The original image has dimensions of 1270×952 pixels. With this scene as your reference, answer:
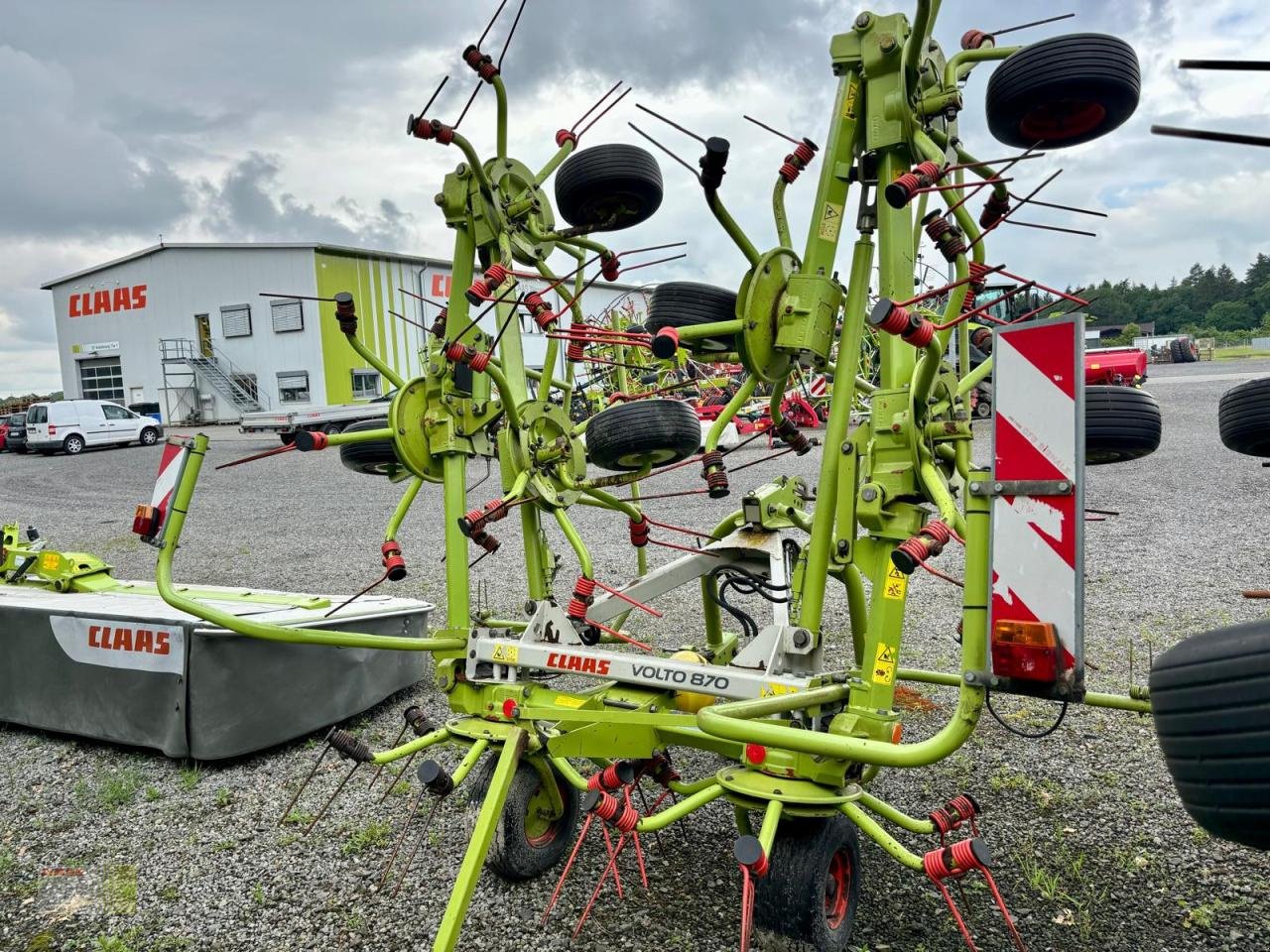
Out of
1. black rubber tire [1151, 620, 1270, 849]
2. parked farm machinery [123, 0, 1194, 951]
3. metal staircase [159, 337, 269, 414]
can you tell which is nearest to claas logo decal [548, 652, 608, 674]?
parked farm machinery [123, 0, 1194, 951]

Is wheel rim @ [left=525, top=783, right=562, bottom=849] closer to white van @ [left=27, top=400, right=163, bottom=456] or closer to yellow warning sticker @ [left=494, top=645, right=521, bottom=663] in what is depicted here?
yellow warning sticker @ [left=494, top=645, right=521, bottom=663]

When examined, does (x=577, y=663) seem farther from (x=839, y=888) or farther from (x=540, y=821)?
(x=839, y=888)

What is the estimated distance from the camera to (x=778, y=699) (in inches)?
104

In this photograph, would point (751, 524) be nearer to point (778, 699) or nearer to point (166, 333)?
point (778, 699)

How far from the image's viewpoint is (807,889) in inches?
102

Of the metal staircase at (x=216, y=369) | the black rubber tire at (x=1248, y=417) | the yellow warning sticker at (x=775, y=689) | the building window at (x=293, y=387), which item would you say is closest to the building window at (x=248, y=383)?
the metal staircase at (x=216, y=369)

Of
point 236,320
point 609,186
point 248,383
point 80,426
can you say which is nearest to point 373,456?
point 609,186

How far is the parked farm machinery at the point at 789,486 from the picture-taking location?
2.24 m

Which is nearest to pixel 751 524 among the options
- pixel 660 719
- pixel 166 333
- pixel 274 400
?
pixel 660 719

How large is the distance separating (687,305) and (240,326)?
3369 centimetres

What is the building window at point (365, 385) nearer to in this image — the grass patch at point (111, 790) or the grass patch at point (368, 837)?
the grass patch at point (111, 790)

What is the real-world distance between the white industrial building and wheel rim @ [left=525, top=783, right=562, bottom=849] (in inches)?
1084

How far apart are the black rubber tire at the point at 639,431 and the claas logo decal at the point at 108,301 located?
37.1 metres

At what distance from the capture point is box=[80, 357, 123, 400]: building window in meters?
36.0
